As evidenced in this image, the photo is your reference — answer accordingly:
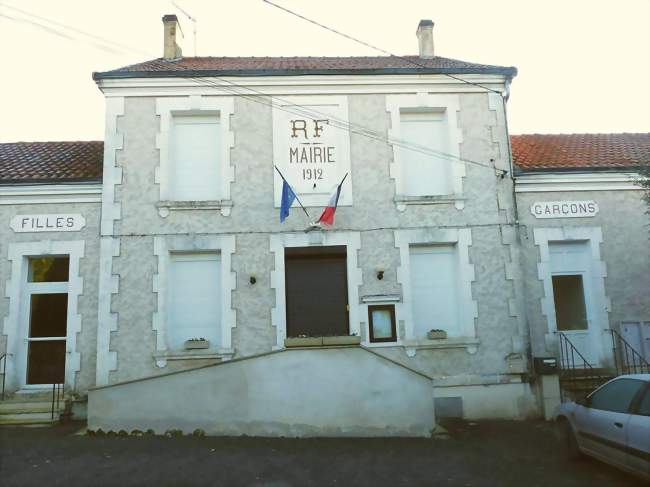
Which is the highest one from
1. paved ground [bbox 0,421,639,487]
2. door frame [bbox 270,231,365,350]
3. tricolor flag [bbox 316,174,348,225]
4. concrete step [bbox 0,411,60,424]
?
tricolor flag [bbox 316,174,348,225]

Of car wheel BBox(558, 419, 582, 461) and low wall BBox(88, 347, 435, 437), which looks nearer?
car wheel BBox(558, 419, 582, 461)

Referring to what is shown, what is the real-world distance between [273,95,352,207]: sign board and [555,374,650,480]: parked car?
5543 millimetres

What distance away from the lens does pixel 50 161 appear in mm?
11586

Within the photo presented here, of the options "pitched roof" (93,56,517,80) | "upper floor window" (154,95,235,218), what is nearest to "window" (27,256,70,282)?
"upper floor window" (154,95,235,218)

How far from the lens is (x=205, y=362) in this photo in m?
9.95

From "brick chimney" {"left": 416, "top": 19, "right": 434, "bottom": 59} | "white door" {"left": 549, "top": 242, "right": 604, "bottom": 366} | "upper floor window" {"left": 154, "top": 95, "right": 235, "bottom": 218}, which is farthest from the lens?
"brick chimney" {"left": 416, "top": 19, "right": 434, "bottom": 59}

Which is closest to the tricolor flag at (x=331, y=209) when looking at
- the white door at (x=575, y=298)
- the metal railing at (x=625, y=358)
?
the white door at (x=575, y=298)

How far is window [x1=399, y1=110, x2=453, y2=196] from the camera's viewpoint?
1091 cm

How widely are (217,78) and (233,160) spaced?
67.5 inches

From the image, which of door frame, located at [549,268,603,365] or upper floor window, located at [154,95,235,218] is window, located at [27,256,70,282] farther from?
door frame, located at [549,268,603,365]

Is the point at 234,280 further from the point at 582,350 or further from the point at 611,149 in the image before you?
the point at 611,149

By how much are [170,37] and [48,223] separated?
17.6 ft

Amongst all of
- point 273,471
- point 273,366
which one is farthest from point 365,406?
point 273,471

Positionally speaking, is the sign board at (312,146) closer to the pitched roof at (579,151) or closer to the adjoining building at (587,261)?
the adjoining building at (587,261)
